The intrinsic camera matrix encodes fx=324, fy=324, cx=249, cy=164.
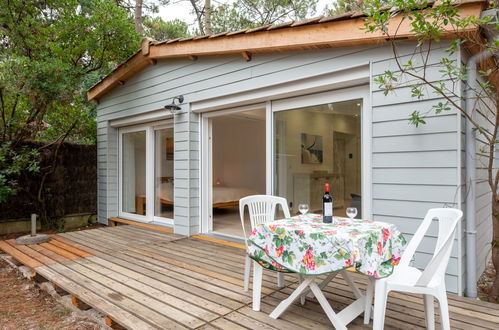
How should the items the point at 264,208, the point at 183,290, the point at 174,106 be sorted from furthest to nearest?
the point at 174,106 → the point at 264,208 → the point at 183,290

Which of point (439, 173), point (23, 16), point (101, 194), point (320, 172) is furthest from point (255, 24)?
point (439, 173)

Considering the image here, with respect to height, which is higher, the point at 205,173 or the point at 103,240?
the point at 205,173

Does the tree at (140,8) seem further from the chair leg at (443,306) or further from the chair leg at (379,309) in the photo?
the chair leg at (443,306)

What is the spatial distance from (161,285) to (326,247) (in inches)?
64.9

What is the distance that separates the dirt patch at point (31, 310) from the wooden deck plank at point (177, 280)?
0.65 metres

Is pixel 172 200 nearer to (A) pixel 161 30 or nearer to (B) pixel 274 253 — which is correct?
(B) pixel 274 253

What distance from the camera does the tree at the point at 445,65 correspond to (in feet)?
7.78

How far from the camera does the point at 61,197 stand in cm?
650

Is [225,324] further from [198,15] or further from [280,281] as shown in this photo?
[198,15]

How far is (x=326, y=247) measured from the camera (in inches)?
72.9

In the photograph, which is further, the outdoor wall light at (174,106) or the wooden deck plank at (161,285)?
the outdoor wall light at (174,106)

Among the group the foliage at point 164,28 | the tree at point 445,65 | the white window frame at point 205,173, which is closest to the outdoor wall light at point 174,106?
the white window frame at point 205,173

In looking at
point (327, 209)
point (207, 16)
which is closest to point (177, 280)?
point (327, 209)

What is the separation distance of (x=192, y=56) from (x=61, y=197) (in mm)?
4134
